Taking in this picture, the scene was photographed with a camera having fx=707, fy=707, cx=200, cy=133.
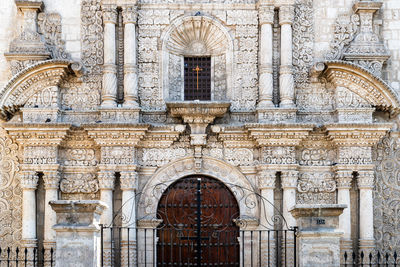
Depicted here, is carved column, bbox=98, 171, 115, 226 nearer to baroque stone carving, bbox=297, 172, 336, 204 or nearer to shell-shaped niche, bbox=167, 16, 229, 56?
shell-shaped niche, bbox=167, 16, 229, 56

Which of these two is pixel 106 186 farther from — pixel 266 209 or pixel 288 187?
pixel 288 187

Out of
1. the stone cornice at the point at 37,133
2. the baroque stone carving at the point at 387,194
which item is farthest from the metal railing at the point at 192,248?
the stone cornice at the point at 37,133

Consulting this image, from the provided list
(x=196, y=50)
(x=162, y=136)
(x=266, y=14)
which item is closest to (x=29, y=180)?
(x=162, y=136)

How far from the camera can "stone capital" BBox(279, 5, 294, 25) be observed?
1369 centimetres

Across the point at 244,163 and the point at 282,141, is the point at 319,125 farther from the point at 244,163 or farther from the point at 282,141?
the point at 244,163

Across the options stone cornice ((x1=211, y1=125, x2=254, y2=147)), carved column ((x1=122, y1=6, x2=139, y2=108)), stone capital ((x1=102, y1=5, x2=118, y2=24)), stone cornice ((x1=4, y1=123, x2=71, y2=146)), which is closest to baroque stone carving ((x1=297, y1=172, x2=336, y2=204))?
stone cornice ((x1=211, y1=125, x2=254, y2=147))

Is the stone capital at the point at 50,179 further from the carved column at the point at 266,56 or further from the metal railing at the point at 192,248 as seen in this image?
the carved column at the point at 266,56

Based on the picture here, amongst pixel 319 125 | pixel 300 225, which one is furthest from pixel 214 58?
pixel 300 225

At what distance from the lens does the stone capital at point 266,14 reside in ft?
45.0

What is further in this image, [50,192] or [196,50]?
[196,50]

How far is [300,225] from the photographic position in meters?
10.1

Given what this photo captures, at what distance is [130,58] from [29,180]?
9.82ft

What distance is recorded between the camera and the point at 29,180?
1319 centimetres

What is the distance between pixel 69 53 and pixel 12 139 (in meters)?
2.01
